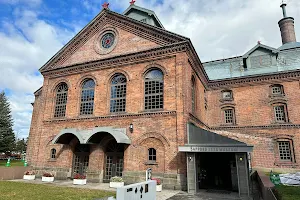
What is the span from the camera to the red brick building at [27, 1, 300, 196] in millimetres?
13375

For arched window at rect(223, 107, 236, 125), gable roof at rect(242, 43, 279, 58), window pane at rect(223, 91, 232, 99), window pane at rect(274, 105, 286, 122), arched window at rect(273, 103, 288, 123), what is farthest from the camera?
window pane at rect(223, 91, 232, 99)

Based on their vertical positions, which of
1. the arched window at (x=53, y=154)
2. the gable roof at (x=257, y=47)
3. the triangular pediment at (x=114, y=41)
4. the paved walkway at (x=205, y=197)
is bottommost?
the paved walkway at (x=205, y=197)

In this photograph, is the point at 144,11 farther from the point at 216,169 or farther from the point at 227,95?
the point at 216,169

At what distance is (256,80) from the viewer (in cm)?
2130

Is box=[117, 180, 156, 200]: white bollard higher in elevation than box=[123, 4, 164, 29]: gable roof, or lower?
lower

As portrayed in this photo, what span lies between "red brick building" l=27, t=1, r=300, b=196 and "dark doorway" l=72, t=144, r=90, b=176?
7 centimetres

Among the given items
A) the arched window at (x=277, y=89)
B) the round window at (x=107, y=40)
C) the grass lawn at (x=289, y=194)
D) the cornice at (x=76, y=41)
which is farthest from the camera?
the arched window at (x=277, y=89)

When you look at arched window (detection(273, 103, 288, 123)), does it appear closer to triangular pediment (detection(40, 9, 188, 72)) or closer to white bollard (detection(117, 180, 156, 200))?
triangular pediment (detection(40, 9, 188, 72))

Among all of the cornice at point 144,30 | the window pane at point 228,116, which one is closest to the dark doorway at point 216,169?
the window pane at point 228,116

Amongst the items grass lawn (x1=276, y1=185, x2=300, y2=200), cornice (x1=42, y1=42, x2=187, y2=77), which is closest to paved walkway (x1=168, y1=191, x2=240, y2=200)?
grass lawn (x1=276, y1=185, x2=300, y2=200)

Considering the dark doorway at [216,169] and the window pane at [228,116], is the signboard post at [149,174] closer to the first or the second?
the dark doorway at [216,169]

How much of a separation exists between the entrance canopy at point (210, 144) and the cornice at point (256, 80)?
10.9 m

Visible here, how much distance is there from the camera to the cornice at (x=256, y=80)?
20250mm

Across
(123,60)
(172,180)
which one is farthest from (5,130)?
(172,180)
